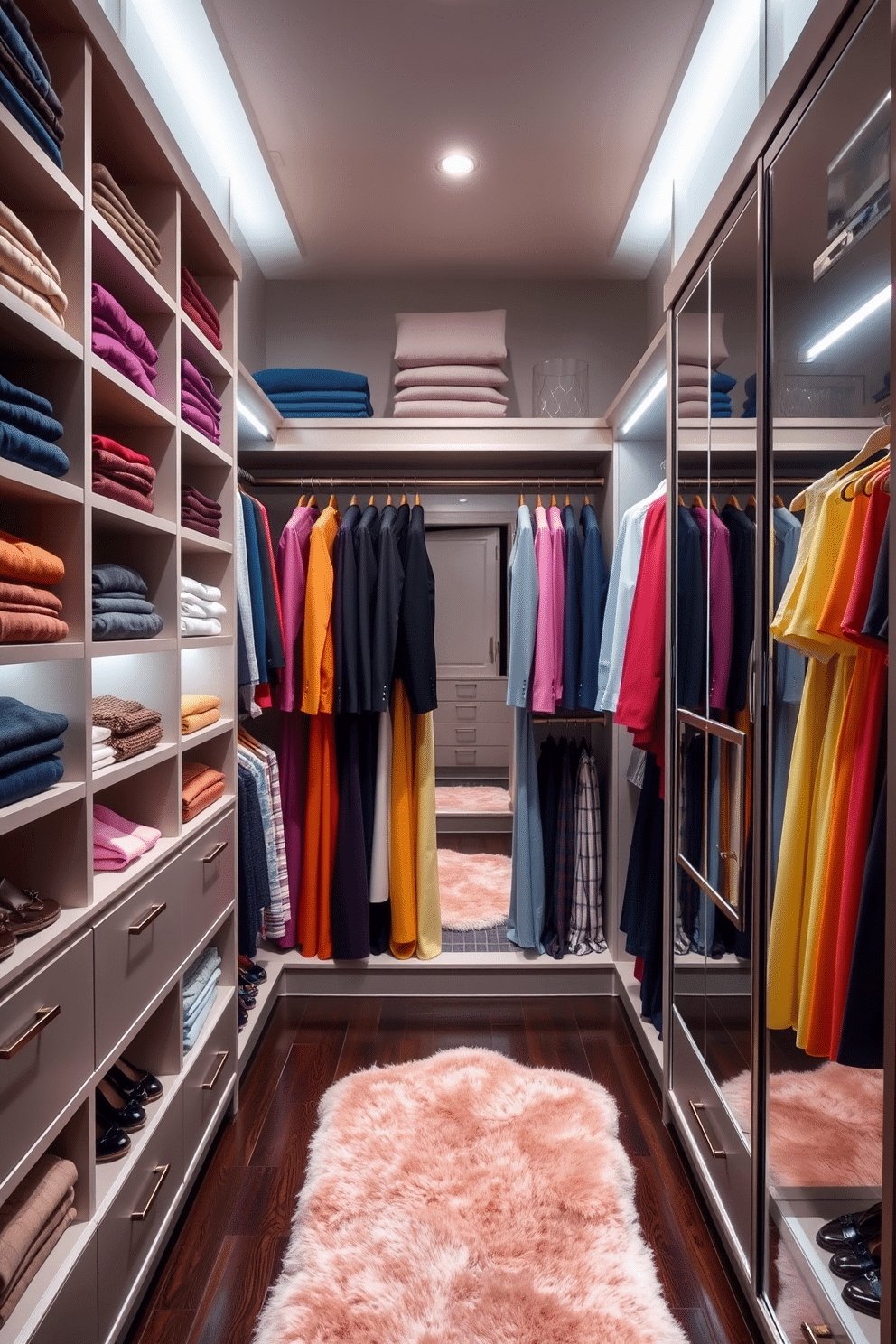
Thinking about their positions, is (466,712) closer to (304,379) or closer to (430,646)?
(430,646)

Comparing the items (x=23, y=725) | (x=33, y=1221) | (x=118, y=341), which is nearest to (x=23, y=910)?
(x=23, y=725)

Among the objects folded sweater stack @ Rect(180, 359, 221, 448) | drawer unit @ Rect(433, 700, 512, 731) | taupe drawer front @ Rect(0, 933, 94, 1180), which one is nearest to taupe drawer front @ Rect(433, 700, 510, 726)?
drawer unit @ Rect(433, 700, 512, 731)

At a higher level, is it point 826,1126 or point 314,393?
point 314,393

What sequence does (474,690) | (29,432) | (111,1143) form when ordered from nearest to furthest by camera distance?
(29,432), (111,1143), (474,690)

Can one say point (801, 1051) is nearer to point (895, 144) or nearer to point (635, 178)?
point (895, 144)

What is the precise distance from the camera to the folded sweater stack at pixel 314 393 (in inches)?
121

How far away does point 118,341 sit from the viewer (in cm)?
160

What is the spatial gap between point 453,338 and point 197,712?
1870 millimetres

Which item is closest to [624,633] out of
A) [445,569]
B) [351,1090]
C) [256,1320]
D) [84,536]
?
[445,569]

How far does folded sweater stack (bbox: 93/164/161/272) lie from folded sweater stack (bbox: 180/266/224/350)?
8.7 inches

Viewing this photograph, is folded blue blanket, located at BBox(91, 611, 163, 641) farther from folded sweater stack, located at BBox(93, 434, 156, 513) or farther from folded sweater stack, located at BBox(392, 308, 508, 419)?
folded sweater stack, located at BBox(392, 308, 508, 419)

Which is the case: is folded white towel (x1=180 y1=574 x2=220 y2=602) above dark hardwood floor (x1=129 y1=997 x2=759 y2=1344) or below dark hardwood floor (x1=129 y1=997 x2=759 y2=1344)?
above

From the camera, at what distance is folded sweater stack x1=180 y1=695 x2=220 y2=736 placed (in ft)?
6.31

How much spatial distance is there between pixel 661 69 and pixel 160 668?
1983mm
